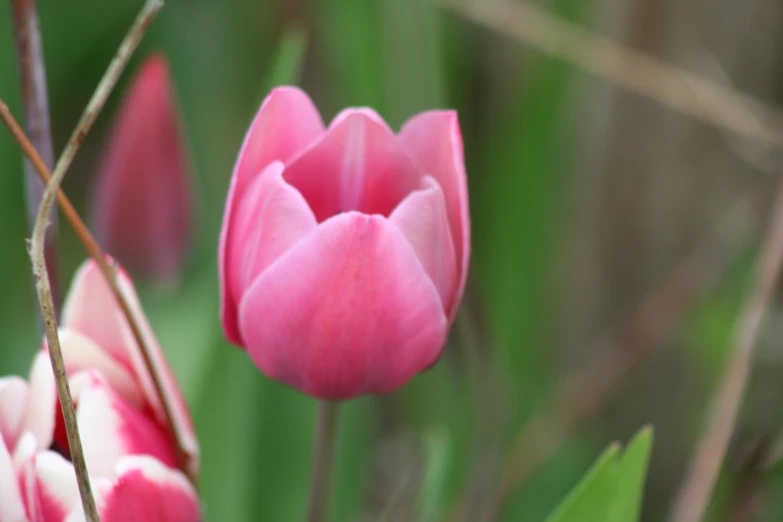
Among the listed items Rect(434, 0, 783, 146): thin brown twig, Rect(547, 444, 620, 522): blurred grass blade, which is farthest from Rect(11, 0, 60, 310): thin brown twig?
Rect(434, 0, 783, 146): thin brown twig

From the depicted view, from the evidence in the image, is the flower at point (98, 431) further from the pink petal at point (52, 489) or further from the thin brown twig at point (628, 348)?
the thin brown twig at point (628, 348)

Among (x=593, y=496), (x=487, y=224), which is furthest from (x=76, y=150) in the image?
(x=487, y=224)

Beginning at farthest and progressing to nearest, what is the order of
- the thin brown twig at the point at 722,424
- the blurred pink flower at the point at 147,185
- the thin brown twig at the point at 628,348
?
the thin brown twig at the point at 628,348
the blurred pink flower at the point at 147,185
the thin brown twig at the point at 722,424

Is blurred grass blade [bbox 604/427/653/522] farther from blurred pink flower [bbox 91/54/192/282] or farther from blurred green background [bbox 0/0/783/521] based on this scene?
blurred pink flower [bbox 91/54/192/282]

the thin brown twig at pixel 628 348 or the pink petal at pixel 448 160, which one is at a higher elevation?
the pink petal at pixel 448 160

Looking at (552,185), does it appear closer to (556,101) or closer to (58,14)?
(556,101)

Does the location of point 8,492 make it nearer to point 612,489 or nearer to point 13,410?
point 13,410

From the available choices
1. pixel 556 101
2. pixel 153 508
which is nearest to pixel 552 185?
pixel 556 101

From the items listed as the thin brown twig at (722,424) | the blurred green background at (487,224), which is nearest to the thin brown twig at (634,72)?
the blurred green background at (487,224)
